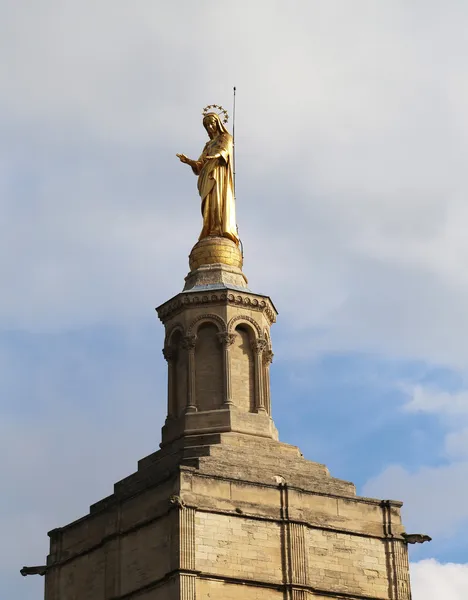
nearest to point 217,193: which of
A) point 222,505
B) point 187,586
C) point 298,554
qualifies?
point 222,505

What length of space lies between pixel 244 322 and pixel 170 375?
2.98 metres

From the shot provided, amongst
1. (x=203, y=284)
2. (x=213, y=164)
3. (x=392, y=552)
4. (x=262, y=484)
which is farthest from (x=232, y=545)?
(x=213, y=164)

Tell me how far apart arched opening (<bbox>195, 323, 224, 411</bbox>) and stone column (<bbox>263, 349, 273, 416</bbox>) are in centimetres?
163

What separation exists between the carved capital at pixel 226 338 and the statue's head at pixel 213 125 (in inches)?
310

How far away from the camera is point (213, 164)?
2202 inches

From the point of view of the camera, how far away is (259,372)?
53031 mm

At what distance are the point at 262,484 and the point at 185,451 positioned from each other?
2647 millimetres

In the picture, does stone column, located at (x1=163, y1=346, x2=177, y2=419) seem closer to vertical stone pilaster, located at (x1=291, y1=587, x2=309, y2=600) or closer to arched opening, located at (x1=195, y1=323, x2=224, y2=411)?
arched opening, located at (x1=195, y1=323, x2=224, y2=411)

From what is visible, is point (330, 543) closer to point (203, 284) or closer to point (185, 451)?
point (185, 451)

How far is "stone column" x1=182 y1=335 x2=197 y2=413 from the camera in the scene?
51969 millimetres

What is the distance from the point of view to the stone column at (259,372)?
52.5 m

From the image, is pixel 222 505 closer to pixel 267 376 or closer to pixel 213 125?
pixel 267 376

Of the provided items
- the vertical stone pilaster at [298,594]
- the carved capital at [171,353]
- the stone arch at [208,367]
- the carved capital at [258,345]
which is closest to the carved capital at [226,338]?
the stone arch at [208,367]

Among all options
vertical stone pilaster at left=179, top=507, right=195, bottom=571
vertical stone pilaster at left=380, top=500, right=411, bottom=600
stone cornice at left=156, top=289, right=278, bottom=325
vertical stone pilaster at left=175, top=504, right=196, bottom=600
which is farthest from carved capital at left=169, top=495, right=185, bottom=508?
stone cornice at left=156, top=289, right=278, bottom=325
